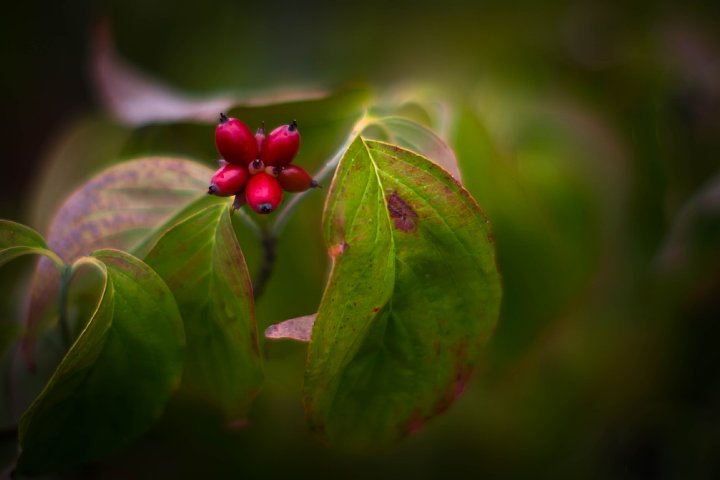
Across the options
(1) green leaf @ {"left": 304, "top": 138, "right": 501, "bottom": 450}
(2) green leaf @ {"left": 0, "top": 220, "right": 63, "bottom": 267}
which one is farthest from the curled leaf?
(2) green leaf @ {"left": 0, "top": 220, "right": 63, "bottom": 267}

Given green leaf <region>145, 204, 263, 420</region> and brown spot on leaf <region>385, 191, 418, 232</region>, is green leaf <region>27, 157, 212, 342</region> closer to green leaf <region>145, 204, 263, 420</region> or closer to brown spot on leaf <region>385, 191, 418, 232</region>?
green leaf <region>145, 204, 263, 420</region>

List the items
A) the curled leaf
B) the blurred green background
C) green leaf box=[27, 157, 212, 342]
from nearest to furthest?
1. the curled leaf
2. green leaf box=[27, 157, 212, 342]
3. the blurred green background

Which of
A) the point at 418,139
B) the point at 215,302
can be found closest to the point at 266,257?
the point at 215,302

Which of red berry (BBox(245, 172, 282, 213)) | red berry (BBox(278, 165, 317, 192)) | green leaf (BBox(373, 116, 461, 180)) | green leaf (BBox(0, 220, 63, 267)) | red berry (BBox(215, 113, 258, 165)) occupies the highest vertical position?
green leaf (BBox(373, 116, 461, 180))

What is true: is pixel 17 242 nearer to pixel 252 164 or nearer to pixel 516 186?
pixel 252 164

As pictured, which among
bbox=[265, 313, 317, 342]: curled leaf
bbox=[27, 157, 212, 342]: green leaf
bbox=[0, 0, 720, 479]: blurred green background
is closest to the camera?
bbox=[265, 313, 317, 342]: curled leaf

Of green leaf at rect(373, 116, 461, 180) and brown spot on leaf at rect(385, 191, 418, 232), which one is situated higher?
green leaf at rect(373, 116, 461, 180)

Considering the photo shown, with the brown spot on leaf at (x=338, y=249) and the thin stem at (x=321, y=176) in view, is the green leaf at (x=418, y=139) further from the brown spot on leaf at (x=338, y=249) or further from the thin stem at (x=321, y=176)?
the brown spot on leaf at (x=338, y=249)
